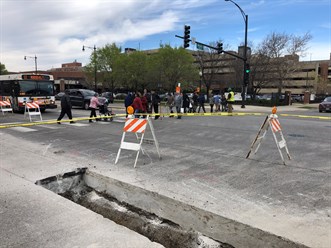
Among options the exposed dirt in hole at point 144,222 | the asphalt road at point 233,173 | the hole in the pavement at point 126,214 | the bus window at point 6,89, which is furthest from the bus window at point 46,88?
the exposed dirt in hole at point 144,222

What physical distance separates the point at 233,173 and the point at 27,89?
18.5 meters

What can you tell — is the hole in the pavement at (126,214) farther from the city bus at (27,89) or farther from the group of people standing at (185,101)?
the city bus at (27,89)

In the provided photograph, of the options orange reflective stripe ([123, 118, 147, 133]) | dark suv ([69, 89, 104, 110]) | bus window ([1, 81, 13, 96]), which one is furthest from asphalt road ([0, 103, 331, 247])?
dark suv ([69, 89, 104, 110])

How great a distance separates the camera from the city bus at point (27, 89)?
802 inches

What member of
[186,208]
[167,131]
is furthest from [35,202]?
[167,131]

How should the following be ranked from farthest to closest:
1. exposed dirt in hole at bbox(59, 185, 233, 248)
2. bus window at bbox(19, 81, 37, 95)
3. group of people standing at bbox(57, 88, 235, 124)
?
bus window at bbox(19, 81, 37, 95) → group of people standing at bbox(57, 88, 235, 124) → exposed dirt in hole at bbox(59, 185, 233, 248)

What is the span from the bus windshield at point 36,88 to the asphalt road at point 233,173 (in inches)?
426

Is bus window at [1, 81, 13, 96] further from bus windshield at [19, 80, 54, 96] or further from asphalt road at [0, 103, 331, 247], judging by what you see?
asphalt road at [0, 103, 331, 247]

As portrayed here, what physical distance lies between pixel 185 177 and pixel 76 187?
2.20m

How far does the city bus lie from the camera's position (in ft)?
66.8

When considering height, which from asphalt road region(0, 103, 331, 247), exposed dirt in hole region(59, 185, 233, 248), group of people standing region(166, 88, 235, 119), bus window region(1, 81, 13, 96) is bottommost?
exposed dirt in hole region(59, 185, 233, 248)

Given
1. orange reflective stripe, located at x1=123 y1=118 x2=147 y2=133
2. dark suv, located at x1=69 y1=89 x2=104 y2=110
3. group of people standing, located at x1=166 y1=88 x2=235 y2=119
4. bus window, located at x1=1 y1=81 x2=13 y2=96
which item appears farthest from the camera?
dark suv, located at x1=69 y1=89 x2=104 y2=110

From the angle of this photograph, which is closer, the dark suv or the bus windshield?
the bus windshield

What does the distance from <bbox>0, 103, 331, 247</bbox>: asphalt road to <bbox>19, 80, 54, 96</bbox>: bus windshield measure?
10.8 meters
